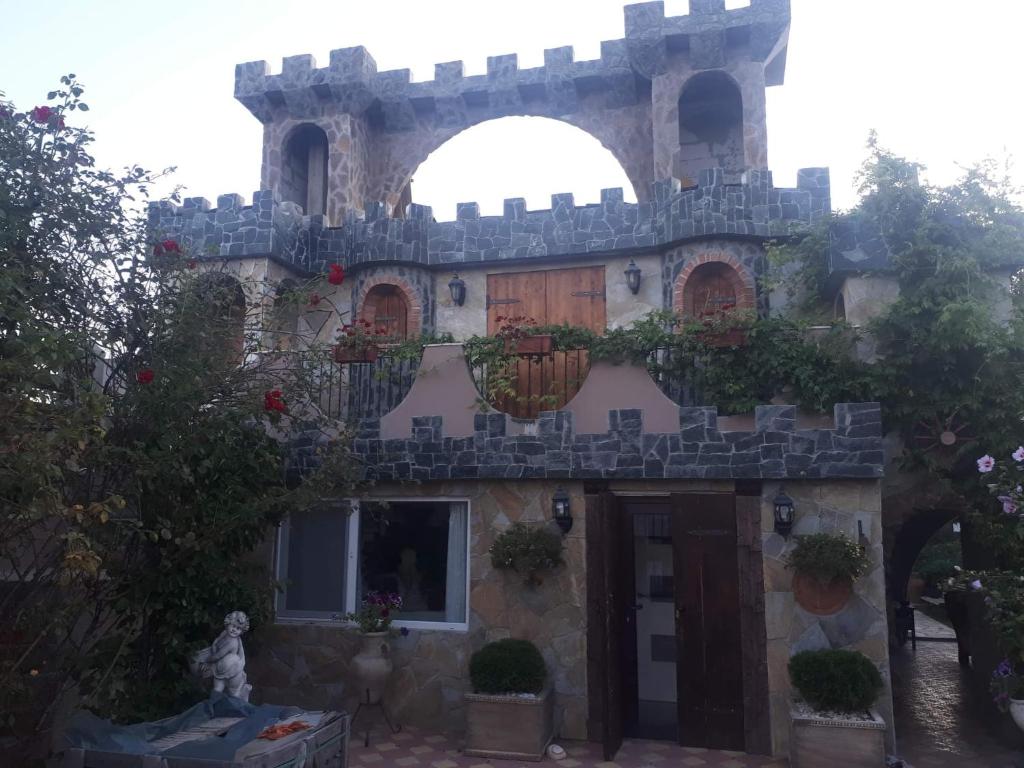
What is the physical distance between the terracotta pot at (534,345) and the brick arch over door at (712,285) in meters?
2.90

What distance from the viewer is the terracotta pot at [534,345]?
9078 millimetres

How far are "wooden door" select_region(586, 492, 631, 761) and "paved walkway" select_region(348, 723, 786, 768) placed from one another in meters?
0.17

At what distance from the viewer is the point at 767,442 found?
7828mm

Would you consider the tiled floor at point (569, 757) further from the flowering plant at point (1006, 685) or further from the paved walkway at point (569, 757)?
the flowering plant at point (1006, 685)

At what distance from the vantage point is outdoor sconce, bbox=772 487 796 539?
762 cm

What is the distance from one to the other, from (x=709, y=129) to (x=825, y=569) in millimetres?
8609

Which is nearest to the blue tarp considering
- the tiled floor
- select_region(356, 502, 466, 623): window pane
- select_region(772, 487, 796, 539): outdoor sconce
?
the tiled floor

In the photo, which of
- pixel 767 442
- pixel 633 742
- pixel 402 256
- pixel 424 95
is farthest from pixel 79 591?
pixel 424 95

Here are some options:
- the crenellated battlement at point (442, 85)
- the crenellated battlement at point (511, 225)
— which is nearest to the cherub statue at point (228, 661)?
the crenellated battlement at point (511, 225)

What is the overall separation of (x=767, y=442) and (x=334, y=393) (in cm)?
560

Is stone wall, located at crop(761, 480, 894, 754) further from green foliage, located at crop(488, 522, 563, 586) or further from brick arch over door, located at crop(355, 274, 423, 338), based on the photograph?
brick arch over door, located at crop(355, 274, 423, 338)

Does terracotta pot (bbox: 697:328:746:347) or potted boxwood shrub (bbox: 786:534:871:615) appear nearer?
potted boxwood shrub (bbox: 786:534:871:615)

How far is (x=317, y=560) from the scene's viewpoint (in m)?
9.30

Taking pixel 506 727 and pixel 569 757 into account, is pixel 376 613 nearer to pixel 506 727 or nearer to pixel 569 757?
pixel 506 727
